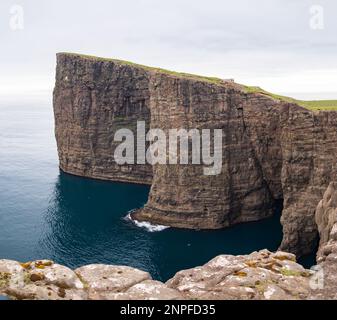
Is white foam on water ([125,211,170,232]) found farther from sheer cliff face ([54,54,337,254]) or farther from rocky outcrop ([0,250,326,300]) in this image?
rocky outcrop ([0,250,326,300])

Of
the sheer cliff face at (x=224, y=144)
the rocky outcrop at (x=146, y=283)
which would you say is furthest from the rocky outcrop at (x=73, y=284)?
the sheer cliff face at (x=224, y=144)

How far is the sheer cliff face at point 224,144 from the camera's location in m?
84.7

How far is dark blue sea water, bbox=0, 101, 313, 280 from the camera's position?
86.3m

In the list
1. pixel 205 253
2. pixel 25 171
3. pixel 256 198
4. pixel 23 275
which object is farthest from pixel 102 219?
pixel 23 275

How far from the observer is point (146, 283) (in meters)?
20.9

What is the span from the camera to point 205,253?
88.1 m

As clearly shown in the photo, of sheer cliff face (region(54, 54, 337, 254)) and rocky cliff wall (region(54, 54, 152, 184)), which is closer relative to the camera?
sheer cliff face (region(54, 54, 337, 254))

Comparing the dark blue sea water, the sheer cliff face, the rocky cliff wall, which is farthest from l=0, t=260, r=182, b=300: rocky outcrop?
the rocky cliff wall

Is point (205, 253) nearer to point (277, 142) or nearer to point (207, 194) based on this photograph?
point (207, 194)

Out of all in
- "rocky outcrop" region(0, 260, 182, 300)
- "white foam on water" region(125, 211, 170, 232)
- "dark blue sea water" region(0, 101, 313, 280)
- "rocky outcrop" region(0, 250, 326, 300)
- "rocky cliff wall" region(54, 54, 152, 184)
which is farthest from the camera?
"rocky cliff wall" region(54, 54, 152, 184)

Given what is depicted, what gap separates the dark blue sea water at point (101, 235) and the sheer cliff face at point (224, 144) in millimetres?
6423

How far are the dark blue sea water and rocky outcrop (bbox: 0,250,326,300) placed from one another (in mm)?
56293

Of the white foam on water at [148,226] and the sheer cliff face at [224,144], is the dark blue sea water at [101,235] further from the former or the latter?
the sheer cliff face at [224,144]

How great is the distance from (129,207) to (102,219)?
12.1 m
